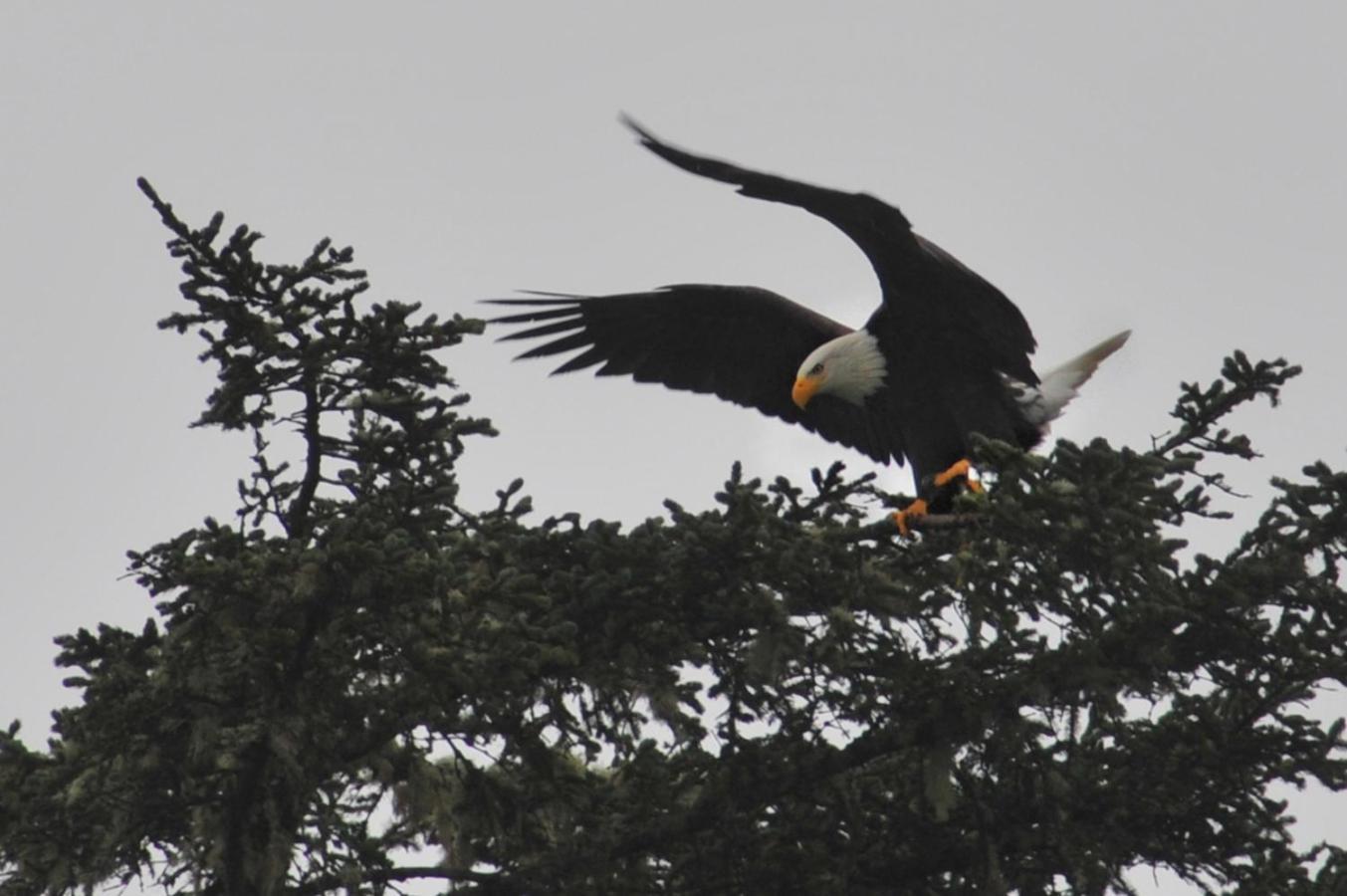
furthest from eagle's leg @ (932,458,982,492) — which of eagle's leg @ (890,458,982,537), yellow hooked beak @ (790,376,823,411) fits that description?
yellow hooked beak @ (790,376,823,411)

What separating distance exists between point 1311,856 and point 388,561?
3.42 meters

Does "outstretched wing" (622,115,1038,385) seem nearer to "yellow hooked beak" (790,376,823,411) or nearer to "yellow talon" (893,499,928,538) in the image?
"yellow hooked beak" (790,376,823,411)

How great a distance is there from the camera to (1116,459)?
6.06m

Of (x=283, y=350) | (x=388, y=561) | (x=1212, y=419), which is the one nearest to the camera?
(x=388, y=561)

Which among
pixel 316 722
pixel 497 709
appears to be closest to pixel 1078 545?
pixel 497 709

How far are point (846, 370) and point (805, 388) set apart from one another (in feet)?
0.82

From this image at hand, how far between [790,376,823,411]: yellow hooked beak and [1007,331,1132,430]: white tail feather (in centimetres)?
100

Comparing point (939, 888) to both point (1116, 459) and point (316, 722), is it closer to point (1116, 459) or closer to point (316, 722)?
point (1116, 459)

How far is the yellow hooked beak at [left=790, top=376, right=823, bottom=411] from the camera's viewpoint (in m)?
9.63

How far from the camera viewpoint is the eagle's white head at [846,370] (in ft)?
31.2

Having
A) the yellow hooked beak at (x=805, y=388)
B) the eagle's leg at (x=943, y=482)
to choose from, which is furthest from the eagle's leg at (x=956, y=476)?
the yellow hooked beak at (x=805, y=388)

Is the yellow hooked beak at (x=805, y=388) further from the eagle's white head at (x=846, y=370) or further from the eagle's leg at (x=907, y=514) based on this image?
the eagle's leg at (x=907, y=514)

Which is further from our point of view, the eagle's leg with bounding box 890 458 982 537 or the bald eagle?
the eagle's leg with bounding box 890 458 982 537

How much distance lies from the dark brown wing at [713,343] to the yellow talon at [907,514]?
46.6 inches
